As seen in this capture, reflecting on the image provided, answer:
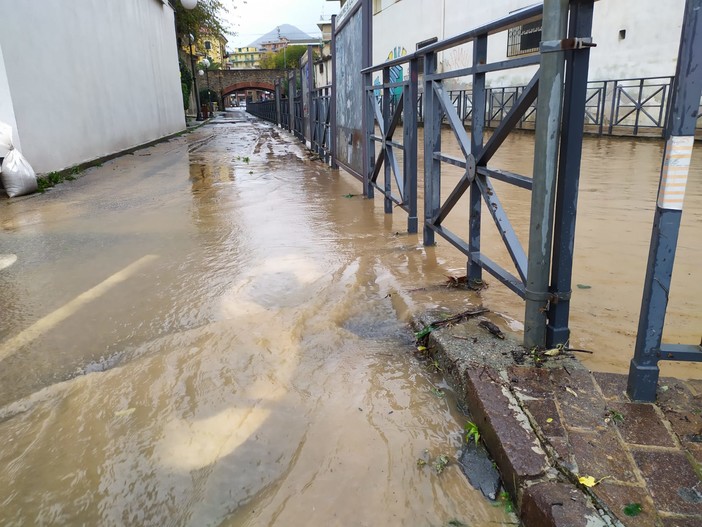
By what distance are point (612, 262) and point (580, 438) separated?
2406 mm

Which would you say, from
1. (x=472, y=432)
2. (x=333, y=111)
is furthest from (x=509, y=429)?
(x=333, y=111)

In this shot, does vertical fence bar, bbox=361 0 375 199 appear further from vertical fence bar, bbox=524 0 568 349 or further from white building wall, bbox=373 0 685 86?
white building wall, bbox=373 0 685 86

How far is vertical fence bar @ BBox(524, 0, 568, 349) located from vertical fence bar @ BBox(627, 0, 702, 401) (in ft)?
1.42

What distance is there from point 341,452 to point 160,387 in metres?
0.93

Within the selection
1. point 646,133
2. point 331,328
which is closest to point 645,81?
point 646,133

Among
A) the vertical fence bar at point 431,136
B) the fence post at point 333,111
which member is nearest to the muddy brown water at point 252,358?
the vertical fence bar at point 431,136

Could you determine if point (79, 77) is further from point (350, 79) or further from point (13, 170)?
point (350, 79)

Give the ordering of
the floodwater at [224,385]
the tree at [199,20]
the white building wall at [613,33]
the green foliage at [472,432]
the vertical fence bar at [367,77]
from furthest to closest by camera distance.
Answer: the tree at [199,20] → the white building wall at [613,33] → the vertical fence bar at [367,77] → the green foliage at [472,432] → the floodwater at [224,385]

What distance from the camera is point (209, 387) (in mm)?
2398

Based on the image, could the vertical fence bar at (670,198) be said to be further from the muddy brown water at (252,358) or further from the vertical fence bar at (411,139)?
the vertical fence bar at (411,139)

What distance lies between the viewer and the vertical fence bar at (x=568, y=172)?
2051 millimetres

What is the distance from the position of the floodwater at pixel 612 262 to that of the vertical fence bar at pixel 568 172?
319mm

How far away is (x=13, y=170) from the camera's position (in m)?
7.21

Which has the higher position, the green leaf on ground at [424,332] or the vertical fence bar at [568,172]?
the vertical fence bar at [568,172]
